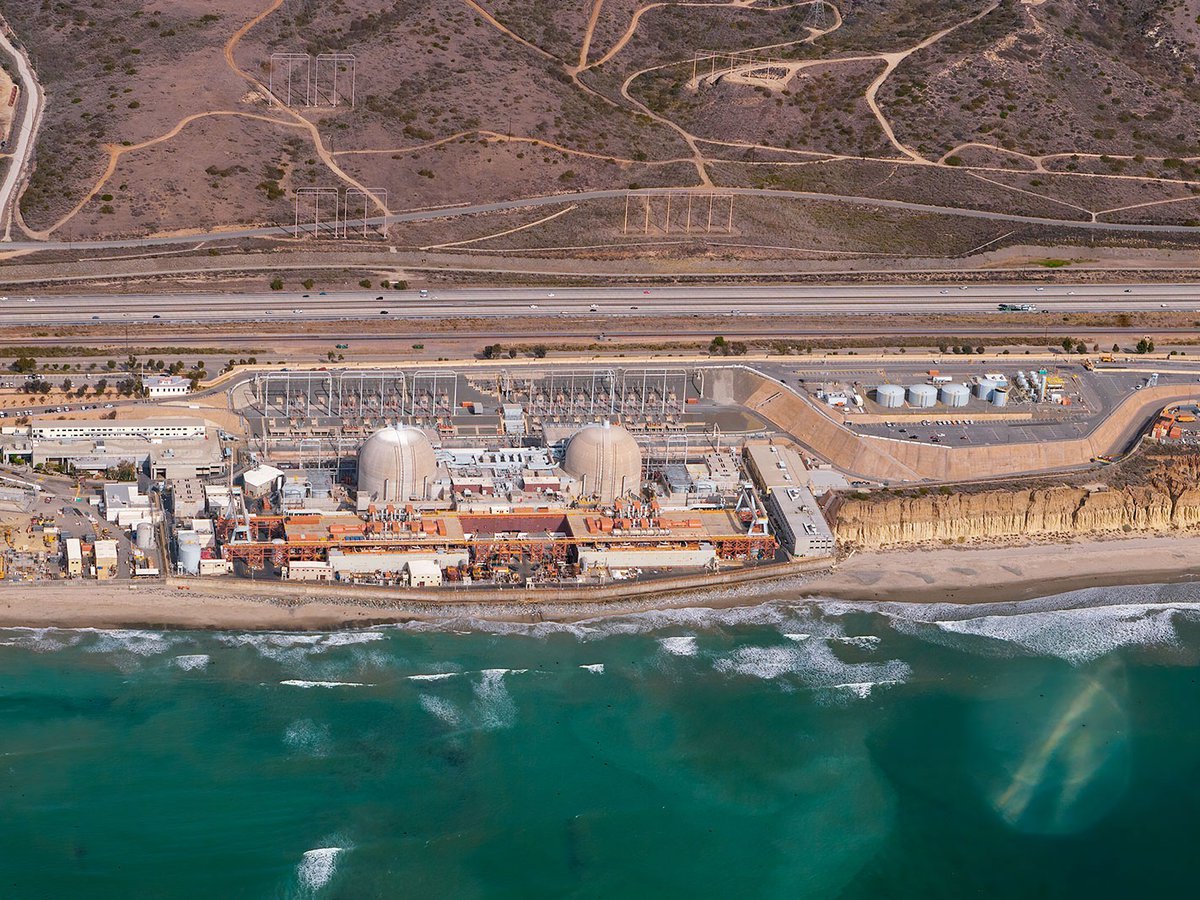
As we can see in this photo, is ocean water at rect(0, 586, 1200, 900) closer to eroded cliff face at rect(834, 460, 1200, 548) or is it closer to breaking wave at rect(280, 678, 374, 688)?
breaking wave at rect(280, 678, 374, 688)

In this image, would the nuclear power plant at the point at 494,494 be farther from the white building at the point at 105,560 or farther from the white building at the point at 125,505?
the white building at the point at 125,505

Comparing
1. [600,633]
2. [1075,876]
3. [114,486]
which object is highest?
[114,486]

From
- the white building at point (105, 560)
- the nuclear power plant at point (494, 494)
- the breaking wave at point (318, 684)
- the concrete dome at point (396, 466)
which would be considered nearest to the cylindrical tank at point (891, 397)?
the nuclear power plant at point (494, 494)

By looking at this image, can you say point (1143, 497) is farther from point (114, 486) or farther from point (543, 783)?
point (114, 486)

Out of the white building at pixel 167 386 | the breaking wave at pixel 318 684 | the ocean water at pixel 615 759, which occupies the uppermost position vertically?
the white building at pixel 167 386

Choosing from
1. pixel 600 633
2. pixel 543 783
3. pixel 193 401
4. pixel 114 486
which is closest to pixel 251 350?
pixel 193 401

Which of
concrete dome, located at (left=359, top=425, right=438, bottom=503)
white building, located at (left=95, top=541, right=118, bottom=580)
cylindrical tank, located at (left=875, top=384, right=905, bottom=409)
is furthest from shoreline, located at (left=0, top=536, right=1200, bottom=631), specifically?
cylindrical tank, located at (left=875, top=384, right=905, bottom=409)
